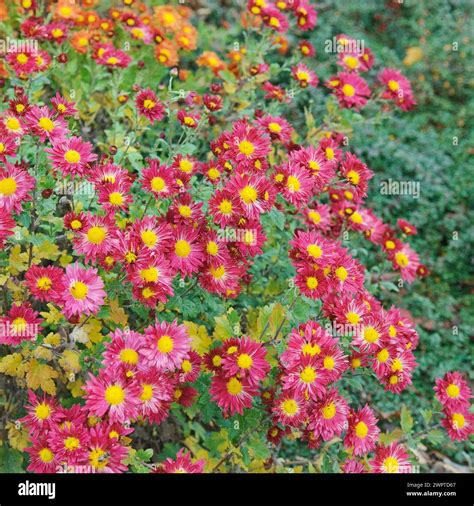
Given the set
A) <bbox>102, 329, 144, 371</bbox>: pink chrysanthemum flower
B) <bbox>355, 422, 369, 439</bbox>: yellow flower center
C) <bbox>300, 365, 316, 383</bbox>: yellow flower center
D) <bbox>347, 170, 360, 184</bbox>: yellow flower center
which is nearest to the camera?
<bbox>102, 329, 144, 371</bbox>: pink chrysanthemum flower

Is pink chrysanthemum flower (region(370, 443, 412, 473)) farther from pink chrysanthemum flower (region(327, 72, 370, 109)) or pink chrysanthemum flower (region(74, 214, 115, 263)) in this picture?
pink chrysanthemum flower (region(327, 72, 370, 109))

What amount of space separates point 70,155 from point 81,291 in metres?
0.47

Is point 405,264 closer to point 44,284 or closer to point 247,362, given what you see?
point 247,362

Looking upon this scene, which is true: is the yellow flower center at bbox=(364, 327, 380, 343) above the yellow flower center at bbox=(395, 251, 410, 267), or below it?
below

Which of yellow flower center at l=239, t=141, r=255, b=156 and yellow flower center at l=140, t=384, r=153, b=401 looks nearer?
yellow flower center at l=140, t=384, r=153, b=401

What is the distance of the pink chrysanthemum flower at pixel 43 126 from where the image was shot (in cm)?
212

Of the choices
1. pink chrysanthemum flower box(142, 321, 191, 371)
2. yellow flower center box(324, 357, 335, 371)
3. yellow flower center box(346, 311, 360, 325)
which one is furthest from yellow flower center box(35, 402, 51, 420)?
yellow flower center box(346, 311, 360, 325)

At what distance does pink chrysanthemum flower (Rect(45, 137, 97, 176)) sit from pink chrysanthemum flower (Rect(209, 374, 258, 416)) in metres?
0.83

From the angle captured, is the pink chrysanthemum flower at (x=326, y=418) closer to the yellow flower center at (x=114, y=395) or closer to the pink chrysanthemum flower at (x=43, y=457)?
the yellow flower center at (x=114, y=395)

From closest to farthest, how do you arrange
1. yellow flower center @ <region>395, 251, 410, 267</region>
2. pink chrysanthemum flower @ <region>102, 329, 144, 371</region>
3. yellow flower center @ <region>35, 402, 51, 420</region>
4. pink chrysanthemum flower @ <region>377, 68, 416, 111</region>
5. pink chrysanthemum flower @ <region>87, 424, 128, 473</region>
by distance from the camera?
pink chrysanthemum flower @ <region>87, 424, 128, 473</region>, pink chrysanthemum flower @ <region>102, 329, 144, 371</region>, yellow flower center @ <region>35, 402, 51, 420</region>, yellow flower center @ <region>395, 251, 410, 267</region>, pink chrysanthemum flower @ <region>377, 68, 416, 111</region>

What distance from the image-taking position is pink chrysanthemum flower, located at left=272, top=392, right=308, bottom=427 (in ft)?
6.59

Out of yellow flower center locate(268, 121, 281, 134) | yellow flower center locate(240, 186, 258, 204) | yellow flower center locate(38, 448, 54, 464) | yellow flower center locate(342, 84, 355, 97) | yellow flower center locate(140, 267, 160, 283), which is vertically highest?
yellow flower center locate(342, 84, 355, 97)

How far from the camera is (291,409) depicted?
6.62ft

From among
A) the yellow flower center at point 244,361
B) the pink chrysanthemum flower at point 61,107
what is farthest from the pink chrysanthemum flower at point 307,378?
the pink chrysanthemum flower at point 61,107
